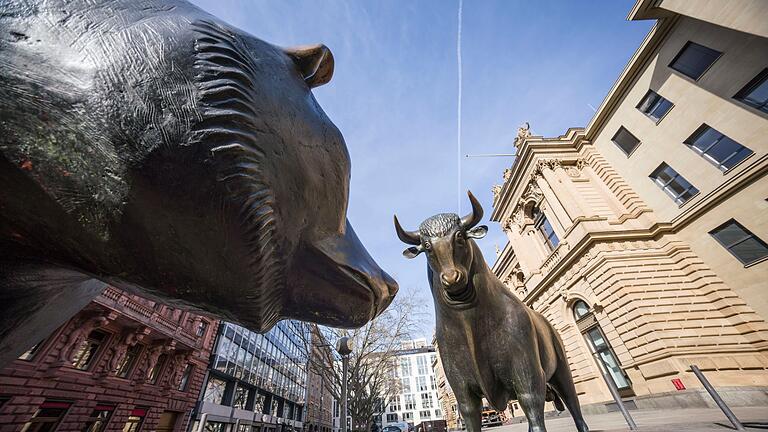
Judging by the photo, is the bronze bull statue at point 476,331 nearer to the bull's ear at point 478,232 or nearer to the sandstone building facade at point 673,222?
the bull's ear at point 478,232

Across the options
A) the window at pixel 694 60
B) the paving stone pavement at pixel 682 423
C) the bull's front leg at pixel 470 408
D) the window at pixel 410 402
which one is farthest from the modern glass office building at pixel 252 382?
the window at pixel 410 402

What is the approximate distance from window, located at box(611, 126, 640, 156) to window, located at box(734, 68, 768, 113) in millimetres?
4554

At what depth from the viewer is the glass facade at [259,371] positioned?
70.4 ft

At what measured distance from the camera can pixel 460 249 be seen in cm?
258

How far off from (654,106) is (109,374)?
29.1 m

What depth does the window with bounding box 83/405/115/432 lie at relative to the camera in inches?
490

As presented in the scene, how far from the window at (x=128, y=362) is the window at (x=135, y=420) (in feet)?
6.19

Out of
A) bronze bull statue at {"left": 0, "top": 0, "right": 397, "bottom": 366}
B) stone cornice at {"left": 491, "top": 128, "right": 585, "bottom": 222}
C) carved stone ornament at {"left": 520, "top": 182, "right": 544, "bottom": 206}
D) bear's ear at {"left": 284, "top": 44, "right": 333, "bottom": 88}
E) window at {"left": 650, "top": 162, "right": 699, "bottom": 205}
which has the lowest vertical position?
bronze bull statue at {"left": 0, "top": 0, "right": 397, "bottom": 366}

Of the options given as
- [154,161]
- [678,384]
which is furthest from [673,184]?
[154,161]

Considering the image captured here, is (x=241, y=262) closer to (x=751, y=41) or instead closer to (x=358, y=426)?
(x=751, y=41)

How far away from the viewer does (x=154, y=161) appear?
21.7 inches

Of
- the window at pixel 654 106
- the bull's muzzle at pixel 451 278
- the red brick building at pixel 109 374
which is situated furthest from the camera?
the window at pixel 654 106

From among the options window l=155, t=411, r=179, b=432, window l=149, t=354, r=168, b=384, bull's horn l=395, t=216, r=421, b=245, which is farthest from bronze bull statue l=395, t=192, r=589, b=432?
window l=155, t=411, r=179, b=432

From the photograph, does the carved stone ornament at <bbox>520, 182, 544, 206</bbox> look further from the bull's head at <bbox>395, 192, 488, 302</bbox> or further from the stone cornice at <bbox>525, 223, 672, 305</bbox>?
the bull's head at <bbox>395, 192, 488, 302</bbox>
